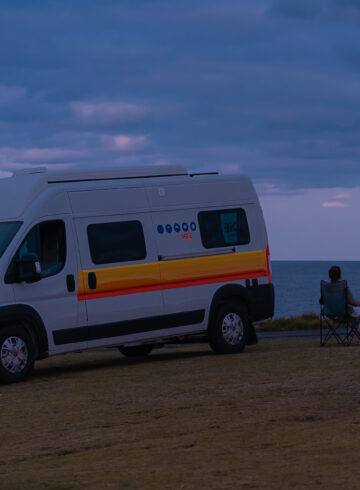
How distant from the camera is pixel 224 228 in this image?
50.2 ft

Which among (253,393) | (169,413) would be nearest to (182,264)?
(253,393)

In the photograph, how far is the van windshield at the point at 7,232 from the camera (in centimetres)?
1268

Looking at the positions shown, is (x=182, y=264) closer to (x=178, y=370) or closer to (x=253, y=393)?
(x=178, y=370)

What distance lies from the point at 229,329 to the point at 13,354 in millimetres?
4035

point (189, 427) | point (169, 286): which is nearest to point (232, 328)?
point (169, 286)

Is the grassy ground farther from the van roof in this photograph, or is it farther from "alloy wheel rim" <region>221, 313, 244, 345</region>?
the van roof

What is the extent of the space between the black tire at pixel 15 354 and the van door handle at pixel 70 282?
86 cm

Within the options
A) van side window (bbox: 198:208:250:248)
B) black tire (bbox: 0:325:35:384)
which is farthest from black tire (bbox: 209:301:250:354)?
black tire (bbox: 0:325:35:384)

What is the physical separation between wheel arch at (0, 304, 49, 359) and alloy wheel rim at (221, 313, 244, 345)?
336 cm

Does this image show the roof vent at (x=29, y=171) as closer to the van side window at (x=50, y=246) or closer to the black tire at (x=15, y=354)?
the van side window at (x=50, y=246)

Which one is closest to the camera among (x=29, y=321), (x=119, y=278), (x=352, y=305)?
(x=29, y=321)

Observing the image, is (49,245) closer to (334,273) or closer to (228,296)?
(228,296)

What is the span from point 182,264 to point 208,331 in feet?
4.18

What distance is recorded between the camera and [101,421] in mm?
8602
